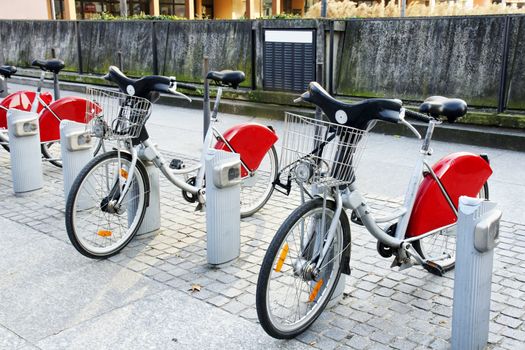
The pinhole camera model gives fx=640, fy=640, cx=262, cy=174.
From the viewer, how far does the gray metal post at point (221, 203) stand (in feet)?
14.8

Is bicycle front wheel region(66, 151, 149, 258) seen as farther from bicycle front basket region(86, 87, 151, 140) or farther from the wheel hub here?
the wheel hub

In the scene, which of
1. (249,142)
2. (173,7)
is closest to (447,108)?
(249,142)

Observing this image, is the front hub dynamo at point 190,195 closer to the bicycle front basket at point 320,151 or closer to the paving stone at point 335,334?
the bicycle front basket at point 320,151

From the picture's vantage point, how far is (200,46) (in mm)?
11883

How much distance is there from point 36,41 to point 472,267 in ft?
48.3

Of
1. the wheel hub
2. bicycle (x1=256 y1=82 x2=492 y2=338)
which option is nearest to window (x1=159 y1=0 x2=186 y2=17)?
bicycle (x1=256 y1=82 x2=492 y2=338)

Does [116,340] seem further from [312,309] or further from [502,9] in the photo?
[502,9]

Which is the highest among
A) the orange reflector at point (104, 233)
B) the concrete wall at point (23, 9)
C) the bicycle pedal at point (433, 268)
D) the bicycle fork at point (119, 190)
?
the concrete wall at point (23, 9)

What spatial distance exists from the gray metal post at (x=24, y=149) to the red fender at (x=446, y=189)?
398 cm

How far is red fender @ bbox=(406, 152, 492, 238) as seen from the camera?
162 inches

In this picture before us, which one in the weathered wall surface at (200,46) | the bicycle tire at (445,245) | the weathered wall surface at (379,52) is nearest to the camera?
the bicycle tire at (445,245)

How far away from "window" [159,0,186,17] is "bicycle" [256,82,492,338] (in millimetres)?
29817

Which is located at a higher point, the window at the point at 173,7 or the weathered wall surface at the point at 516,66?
the window at the point at 173,7

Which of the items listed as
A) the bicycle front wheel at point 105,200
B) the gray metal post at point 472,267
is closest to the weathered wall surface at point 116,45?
the bicycle front wheel at point 105,200
